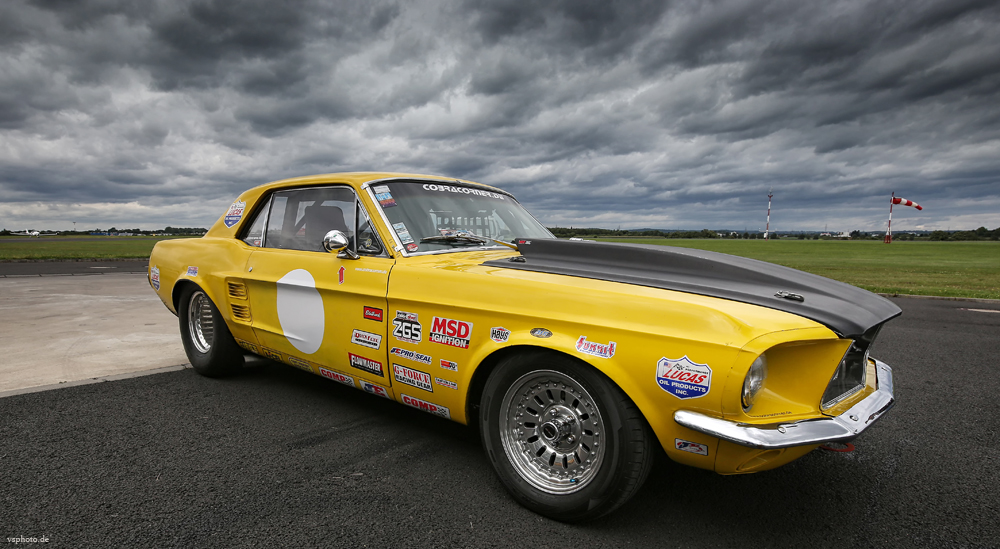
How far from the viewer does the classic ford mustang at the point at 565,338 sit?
1.79 meters

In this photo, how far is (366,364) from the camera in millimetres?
2799

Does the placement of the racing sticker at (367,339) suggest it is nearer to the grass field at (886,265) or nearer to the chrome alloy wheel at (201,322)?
the grass field at (886,265)

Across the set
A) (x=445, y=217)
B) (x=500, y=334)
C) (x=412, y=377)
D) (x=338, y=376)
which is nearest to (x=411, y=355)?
(x=412, y=377)

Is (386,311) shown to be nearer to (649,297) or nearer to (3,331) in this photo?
(649,297)

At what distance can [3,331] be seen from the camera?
5.58m

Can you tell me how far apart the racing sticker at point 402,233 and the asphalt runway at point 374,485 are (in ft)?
3.85

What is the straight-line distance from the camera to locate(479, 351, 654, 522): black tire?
1913 millimetres

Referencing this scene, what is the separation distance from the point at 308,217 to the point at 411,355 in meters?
1.53

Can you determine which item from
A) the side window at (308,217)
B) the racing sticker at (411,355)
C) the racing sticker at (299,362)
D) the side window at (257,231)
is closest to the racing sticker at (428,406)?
the racing sticker at (411,355)

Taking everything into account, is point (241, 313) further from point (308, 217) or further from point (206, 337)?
point (308, 217)

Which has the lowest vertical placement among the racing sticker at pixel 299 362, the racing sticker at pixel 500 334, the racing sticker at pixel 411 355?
the racing sticker at pixel 299 362

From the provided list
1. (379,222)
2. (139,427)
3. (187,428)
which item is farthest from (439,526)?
(139,427)

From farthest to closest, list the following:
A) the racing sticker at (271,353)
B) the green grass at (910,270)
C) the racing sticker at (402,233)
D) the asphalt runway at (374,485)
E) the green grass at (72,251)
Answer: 1. the green grass at (72,251)
2. the green grass at (910,270)
3. the racing sticker at (271,353)
4. the racing sticker at (402,233)
5. the asphalt runway at (374,485)

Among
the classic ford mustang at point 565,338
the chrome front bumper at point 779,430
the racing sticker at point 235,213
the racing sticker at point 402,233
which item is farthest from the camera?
the racing sticker at point 235,213
